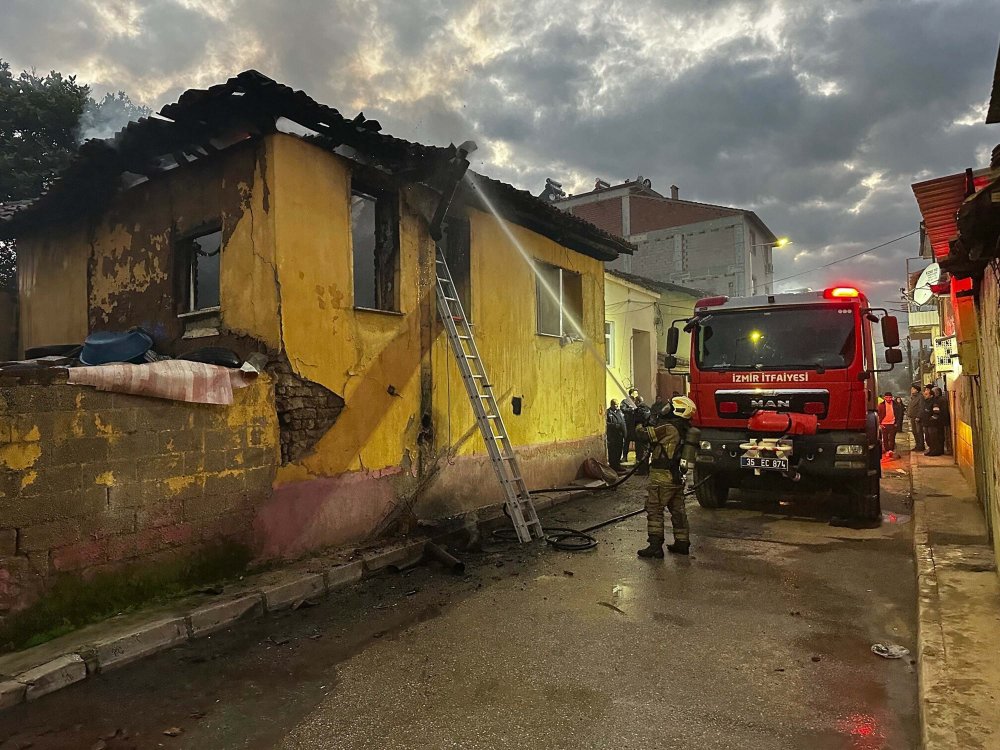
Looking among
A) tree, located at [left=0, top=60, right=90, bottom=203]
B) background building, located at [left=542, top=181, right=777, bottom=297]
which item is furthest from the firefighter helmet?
background building, located at [left=542, top=181, right=777, bottom=297]

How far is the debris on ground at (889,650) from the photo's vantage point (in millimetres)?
4160

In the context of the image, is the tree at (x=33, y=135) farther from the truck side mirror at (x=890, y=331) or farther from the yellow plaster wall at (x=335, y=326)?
the truck side mirror at (x=890, y=331)

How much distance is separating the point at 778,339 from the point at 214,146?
7.38 m

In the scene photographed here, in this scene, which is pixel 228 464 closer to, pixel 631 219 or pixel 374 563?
pixel 374 563

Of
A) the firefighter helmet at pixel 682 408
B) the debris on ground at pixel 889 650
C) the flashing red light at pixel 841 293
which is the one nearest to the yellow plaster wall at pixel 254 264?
the firefighter helmet at pixel 682 408

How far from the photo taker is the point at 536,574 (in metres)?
6.21

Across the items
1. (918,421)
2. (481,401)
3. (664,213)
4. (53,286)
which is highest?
(664,213)

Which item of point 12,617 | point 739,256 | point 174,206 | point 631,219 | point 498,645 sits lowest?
point 498,645

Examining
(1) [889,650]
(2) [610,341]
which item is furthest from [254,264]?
(2) [610,341]

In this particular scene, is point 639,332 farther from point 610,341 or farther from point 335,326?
point 335,326

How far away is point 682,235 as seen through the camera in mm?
29688

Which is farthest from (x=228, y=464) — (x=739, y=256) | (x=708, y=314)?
(x=739, y=256)

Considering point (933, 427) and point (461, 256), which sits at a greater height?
point (461, 256)

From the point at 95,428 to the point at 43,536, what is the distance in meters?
0.84
